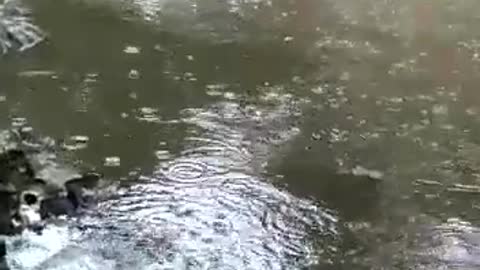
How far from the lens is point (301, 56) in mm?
6672

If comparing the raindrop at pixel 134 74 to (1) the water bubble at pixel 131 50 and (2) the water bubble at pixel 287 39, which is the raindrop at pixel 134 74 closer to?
(1) the water bubble at pixel 131 50

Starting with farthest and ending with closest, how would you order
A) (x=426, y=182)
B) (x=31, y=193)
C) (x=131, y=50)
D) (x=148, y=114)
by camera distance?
(x=131, y=50), (x=148, y=114), (x=426, y=182), (x=31, y=193)

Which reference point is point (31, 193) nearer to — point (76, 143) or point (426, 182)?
point (76, 143)

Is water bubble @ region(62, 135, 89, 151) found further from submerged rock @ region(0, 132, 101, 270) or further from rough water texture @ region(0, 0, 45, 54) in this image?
rough water texture @ region(0, 0, 45, 54)

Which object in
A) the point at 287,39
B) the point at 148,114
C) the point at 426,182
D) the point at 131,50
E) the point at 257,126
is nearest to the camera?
the point at 426,182

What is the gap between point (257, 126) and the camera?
562 cm

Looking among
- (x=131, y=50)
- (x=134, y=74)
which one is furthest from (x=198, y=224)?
(x=131, y=50)

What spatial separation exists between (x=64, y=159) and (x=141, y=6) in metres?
2.96

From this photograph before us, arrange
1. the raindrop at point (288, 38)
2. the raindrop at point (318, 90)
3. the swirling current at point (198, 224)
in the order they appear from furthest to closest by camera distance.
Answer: the raindrop at point (288, 38) → the raindrop at point (318, 90) → the swirling current at point (198, 224)

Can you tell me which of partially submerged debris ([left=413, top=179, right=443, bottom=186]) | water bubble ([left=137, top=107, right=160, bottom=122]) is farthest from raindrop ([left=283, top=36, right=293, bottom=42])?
partially submerged debris ([left=413, top=179, right=443, bottom=186])

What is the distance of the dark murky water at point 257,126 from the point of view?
4.41 metres

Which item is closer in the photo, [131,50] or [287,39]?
→ [131,50]

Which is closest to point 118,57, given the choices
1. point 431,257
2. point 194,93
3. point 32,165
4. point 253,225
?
point 194,93

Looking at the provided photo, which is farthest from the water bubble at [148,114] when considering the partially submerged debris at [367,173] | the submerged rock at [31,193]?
the partially submerged debris at [367,173]
